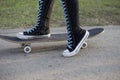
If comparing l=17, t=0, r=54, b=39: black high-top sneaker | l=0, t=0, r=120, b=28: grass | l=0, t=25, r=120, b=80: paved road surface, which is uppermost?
l=17, t=0, r=54, b=39: black high-top sneaker

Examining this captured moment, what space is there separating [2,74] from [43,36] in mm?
1007

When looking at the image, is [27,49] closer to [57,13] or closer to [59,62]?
[59,62]

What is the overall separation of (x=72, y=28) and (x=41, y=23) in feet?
1.41

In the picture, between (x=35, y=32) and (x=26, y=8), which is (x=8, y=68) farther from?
(x=26, y=8)

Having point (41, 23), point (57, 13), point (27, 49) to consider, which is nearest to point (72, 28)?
point (41, 23)

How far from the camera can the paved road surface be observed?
3.86 m

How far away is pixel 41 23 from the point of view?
4691 millimetres

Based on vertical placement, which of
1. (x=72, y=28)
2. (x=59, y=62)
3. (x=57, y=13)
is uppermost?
(x=72, y=28)

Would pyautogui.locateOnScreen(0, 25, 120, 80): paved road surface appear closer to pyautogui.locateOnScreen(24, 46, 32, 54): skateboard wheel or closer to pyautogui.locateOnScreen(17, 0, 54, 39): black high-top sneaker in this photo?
pyautogui.locateOnScreen(24, 46, 32, 54): skateboard wheel

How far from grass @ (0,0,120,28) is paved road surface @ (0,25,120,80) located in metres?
1.22

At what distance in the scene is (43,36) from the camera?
4730mm

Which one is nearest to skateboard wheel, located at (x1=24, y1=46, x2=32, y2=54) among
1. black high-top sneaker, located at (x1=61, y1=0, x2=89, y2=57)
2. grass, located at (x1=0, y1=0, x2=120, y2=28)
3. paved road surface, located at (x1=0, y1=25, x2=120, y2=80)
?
paved road surface, located at (x1=0, y1=25, x2=120, y2=80)

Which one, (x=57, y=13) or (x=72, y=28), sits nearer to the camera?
(x=72, y=28)

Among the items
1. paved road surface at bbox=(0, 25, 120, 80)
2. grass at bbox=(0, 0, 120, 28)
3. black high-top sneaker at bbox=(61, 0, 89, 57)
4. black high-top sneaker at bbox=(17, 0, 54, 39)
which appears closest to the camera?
paved road surface at bbox=(0, 25, 120, 80)
